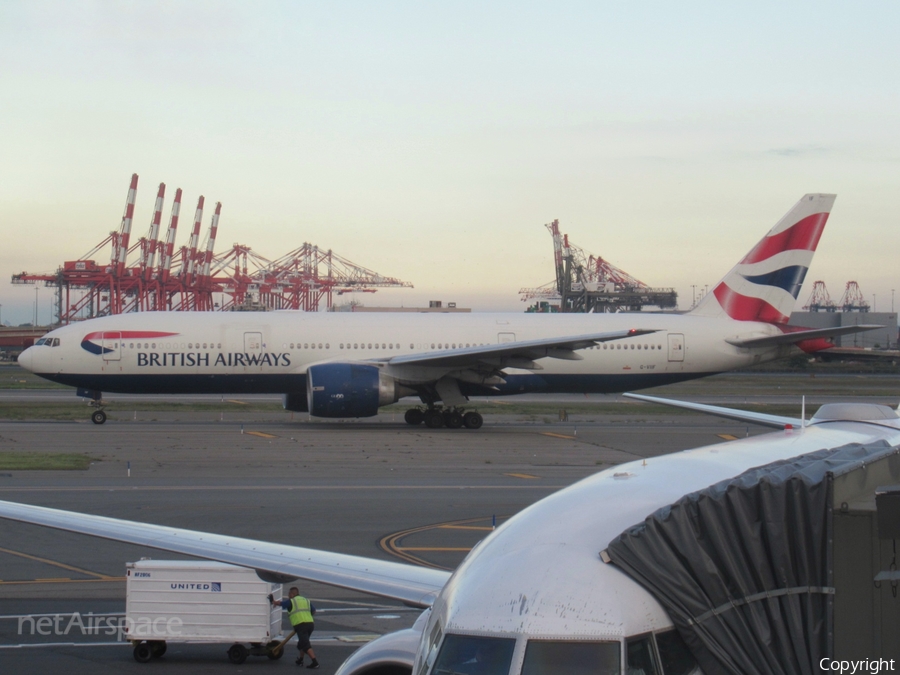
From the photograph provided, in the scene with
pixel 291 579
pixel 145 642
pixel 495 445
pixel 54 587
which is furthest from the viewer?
pixel 495 445

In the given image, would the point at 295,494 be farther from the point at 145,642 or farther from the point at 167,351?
the point at 167,351

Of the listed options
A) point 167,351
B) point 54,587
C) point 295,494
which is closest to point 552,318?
point 167,351

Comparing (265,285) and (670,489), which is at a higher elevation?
(265,285)

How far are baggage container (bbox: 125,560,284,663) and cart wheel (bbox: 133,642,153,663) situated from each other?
0.01 metres

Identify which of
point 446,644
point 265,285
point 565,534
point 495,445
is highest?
point 265,285

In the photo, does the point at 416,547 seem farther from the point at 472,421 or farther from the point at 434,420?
the point at 434,420

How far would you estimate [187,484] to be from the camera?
1986 cm

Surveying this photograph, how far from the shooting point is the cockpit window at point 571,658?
4.23 metres

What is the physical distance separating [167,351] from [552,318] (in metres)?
14.3

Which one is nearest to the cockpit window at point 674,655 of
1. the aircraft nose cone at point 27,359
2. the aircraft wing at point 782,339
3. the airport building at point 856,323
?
the aircraft wing at point 782,339

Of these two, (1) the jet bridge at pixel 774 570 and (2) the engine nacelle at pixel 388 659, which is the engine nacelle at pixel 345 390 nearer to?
(2) the engine nacelle at pixel 388 659

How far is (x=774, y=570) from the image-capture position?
16.2 ft

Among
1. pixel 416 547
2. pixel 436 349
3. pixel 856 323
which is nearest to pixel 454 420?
pixel 436 349

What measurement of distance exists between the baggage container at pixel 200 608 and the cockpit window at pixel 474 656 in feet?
18.2
